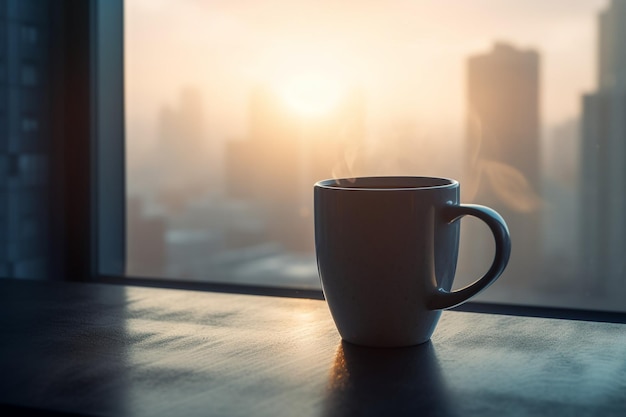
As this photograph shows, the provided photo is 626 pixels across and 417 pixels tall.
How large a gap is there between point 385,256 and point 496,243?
0.10 meters

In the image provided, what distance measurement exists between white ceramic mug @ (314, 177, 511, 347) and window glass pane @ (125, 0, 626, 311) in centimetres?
40

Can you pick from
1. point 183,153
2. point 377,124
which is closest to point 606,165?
point 377,124

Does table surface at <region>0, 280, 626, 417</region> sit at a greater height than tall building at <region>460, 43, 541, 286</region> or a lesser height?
lesser

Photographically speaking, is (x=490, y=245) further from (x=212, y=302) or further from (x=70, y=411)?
(x=70, y=411)

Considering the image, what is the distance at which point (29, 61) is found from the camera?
1272 millimetres

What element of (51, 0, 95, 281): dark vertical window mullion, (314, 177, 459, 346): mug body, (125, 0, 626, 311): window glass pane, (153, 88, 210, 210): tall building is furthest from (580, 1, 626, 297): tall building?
(51, 0, 95, 281): dark vertical window mullion

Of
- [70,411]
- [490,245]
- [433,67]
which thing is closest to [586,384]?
[70,411]

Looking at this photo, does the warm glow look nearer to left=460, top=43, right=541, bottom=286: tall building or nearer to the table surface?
left=460, top=43, right=541, bottom=286: tall building

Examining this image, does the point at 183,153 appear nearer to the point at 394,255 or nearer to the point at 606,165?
the point at 606,165

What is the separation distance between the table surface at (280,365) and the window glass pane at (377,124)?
0.36 meters

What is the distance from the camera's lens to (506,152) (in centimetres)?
122

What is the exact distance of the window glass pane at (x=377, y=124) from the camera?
120cm

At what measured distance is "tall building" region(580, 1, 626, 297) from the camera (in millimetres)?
1142

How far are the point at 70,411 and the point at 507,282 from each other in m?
0.90
